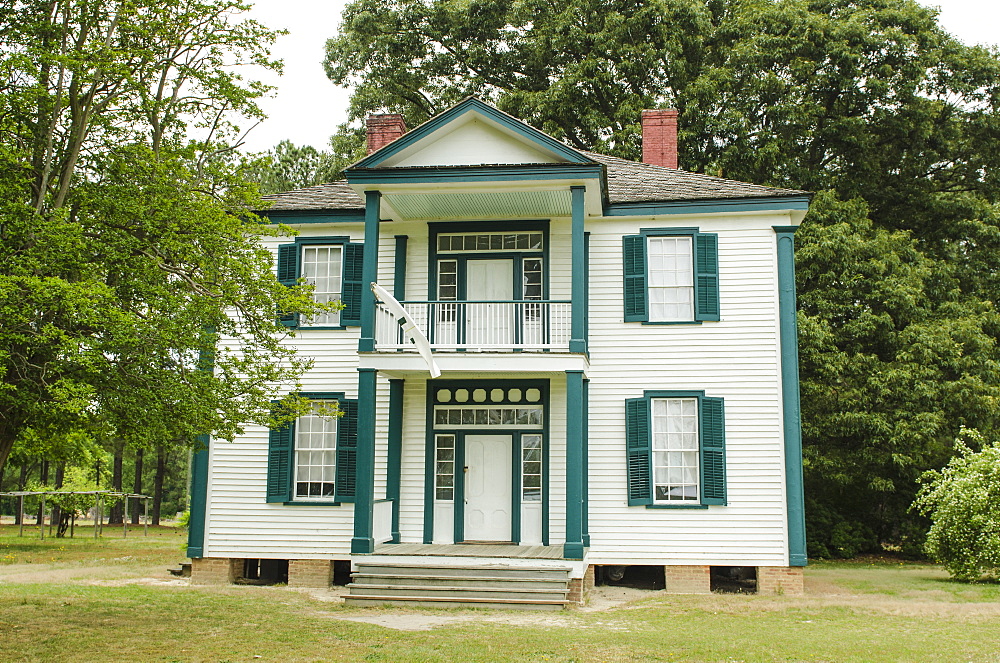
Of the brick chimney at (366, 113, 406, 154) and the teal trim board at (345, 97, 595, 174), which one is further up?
the brick chimney at (366, 113, 406, 154)

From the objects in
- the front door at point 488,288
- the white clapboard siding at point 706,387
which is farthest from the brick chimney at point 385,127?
the white clapboard siding at point 706,387

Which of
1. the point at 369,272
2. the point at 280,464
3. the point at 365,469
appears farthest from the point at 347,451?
the point at 369,272

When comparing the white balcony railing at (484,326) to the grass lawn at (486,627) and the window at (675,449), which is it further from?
the grass lawn at (486,627)

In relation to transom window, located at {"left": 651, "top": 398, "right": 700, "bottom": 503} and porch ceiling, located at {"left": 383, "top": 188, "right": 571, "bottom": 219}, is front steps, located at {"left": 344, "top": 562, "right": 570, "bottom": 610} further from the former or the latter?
porch ceiling, located at {"left": 383, "top": 188, "right": 571, "bottom": 219}

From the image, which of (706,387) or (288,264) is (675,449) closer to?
(706,387)

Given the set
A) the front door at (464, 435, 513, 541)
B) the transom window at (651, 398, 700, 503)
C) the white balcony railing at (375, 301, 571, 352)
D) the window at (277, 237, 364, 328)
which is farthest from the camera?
the window at (277, 237, 364, 328)

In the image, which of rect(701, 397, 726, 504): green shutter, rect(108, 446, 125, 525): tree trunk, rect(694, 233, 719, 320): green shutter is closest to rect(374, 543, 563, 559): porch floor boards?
rect(701, 397, 726, 504): green shutter

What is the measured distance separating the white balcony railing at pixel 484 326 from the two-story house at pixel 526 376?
5 centimetres

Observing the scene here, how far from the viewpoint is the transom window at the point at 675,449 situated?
14859 mm

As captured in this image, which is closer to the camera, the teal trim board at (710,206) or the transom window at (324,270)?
the teal trim board at (710,206)

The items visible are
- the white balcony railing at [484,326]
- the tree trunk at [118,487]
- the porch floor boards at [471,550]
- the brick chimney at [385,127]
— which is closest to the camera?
the porch floor boards at [471,550]

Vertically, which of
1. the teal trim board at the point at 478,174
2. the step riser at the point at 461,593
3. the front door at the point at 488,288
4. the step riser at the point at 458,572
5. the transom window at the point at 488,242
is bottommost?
the step riser at the point at 461,593

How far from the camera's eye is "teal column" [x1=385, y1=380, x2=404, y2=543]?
1502 cm

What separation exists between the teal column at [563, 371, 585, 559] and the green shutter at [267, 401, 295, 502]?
4.94 meters
